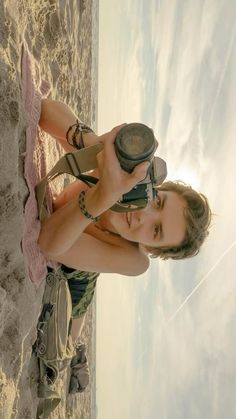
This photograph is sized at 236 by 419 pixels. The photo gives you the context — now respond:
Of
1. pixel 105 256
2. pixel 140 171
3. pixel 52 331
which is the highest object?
pixel 140 171

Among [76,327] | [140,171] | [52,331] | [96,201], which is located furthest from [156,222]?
[76,327]

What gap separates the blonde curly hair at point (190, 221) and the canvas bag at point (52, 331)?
1.43 feet

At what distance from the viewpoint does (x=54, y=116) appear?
184cm

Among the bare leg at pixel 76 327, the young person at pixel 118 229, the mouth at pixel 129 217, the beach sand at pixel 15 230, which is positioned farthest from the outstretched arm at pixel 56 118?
the bare leg at pixel 76 327

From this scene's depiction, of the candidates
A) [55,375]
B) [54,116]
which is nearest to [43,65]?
[54,116]

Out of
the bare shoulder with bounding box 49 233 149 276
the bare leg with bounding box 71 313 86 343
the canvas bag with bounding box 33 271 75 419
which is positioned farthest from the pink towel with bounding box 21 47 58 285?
the bare leg with bounding box 71 313 86 343

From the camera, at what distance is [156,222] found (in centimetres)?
178

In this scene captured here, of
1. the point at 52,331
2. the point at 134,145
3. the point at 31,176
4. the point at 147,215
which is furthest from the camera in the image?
the point at 52,331

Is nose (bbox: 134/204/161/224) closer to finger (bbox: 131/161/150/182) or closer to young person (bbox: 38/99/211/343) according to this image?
young person (bbox: 38/99/211/343)

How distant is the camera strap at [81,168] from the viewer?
150cm

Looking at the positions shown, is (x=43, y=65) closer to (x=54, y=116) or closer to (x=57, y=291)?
(x=54, y=116)

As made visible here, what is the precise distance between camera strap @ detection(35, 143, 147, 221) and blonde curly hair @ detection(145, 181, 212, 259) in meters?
0.33

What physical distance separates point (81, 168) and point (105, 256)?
48cm

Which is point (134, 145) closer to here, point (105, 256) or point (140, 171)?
point (140, 171)
